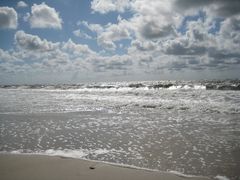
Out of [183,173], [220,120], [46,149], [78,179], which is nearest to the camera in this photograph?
[78,179]

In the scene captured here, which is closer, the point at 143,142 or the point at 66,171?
the point at 66,171

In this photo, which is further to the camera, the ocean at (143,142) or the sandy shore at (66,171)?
the ocean at (143,142)

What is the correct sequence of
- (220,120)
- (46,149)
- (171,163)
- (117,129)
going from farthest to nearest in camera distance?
(220,120) < (117,129) < (46,149) < (171,163)

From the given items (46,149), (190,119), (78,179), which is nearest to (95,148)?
(46,149)

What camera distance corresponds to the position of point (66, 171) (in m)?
4.95

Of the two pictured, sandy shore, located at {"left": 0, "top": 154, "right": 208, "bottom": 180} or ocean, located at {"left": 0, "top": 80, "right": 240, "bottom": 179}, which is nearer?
sandy shore, located at {"left": 0, "top": 154, "right": 208, "bottom": 180}

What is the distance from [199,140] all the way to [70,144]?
145 inches

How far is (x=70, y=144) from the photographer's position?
728 centimetres

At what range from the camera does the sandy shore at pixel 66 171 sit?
464 cm

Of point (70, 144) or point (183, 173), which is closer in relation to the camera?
→ point (183, 173)

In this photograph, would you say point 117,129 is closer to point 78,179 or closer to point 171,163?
point 171,163

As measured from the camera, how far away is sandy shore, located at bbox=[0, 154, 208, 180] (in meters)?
4.64

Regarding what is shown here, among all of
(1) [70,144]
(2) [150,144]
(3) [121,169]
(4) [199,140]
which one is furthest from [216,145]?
(1) [70,144]

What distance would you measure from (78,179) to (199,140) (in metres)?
4.23
